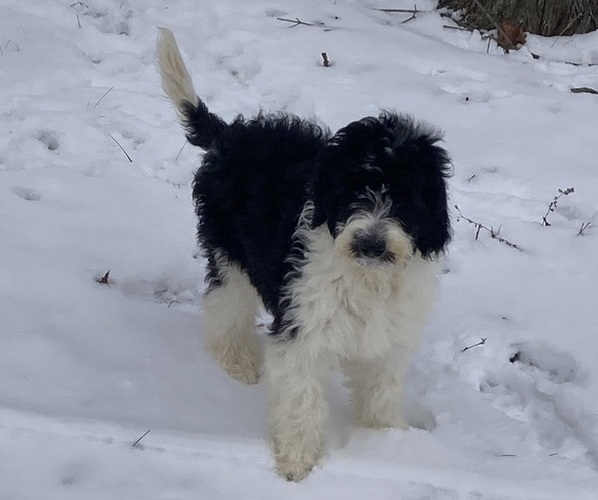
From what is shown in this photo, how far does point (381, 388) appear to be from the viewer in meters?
3.23

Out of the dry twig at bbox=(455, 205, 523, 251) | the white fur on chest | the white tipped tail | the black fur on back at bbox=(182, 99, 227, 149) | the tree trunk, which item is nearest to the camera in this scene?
the white fur on chest

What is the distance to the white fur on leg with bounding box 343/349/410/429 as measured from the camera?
321cm

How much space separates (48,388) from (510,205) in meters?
2.81

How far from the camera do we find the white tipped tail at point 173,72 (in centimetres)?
343

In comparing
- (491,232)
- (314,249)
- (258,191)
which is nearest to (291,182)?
(258,191)

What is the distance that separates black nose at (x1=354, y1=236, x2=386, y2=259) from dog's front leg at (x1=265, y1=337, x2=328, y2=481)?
0.49m

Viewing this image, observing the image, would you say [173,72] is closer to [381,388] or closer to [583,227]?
[381,388]

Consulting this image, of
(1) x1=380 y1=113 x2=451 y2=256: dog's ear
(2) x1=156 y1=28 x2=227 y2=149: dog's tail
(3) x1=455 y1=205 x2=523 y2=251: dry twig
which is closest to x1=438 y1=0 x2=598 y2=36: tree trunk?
(3) x1=455 y1=205 x2=523 y2=251: dry twig

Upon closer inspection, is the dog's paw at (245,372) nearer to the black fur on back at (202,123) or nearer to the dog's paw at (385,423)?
the dog's paw at (385,423)

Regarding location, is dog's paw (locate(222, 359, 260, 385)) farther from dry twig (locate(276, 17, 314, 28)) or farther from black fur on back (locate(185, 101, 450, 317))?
dry twig (locate(276, 17, 314, 28))

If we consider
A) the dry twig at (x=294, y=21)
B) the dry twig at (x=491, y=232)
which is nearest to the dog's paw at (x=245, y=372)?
the dry twig at (x=491, y=232)

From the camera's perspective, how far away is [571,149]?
205 inches

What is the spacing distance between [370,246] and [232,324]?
4.12 feet

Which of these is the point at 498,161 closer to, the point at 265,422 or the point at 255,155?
the point at 255,155
